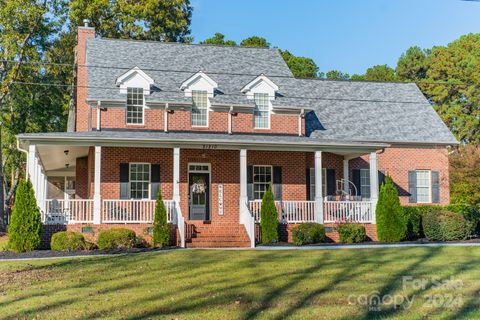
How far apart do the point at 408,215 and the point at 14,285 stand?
15085 millimetres

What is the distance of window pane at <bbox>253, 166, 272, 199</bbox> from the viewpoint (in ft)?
75.8

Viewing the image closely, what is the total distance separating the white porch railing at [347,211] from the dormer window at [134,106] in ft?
26.8

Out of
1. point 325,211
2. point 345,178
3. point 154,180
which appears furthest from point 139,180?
point 345,178

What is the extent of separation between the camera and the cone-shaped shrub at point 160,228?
18750 millimetres

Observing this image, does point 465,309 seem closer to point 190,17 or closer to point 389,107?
point 389,107

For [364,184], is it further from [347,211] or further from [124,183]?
[124,183]

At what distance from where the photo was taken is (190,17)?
4550 centimetres

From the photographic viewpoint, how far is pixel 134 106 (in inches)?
902

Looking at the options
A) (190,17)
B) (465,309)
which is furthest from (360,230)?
(190,17)

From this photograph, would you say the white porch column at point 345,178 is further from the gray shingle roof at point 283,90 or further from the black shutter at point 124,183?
the black shutter at point 124,183

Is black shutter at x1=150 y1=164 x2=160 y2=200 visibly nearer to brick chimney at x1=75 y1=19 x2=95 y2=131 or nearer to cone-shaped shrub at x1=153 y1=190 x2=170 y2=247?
cone-shaped shrub at x1=153 y1=190 x2=170 y2=247

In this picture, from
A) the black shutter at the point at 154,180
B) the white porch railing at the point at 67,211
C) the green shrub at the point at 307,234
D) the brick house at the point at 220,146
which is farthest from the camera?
the black shutter at the point at 154,180

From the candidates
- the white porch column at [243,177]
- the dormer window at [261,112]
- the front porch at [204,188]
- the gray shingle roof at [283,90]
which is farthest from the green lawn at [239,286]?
the gray shingle roof at [283,90]

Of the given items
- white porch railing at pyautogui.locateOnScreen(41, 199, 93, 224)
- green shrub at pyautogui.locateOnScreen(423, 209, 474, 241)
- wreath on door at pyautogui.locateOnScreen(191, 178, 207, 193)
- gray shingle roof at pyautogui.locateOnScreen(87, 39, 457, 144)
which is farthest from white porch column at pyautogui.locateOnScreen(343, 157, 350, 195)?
white porch railing at pyautogui.locateOnScreen(41, 199, 93, 224)
